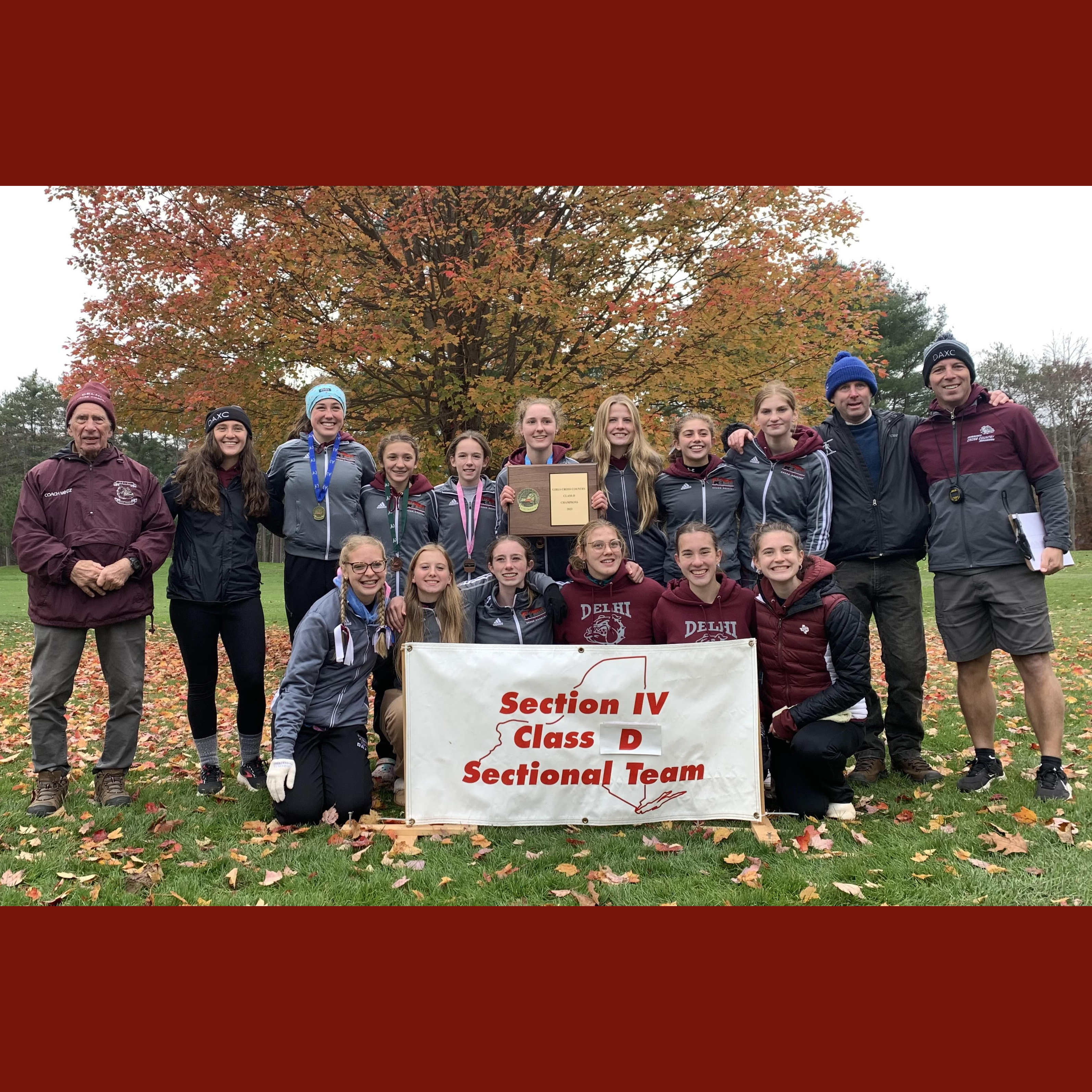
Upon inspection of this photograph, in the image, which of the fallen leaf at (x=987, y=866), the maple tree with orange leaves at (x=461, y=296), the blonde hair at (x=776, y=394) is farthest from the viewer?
the maple tree with orange leaves at (x=461, y=296)

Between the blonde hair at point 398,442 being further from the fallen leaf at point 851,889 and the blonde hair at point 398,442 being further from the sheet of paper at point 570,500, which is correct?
the fallen leaf at point 851,889

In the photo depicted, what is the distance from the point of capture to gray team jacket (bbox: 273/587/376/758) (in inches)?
191

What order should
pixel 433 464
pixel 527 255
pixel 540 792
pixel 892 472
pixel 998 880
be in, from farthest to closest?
pixel 433 464 → pixel 527 255 → pixel 892 472 → pixel 540 792 → pixel 998 880

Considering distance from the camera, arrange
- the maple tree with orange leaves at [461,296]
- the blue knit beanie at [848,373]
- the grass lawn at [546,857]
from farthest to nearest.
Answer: the maple tree with orange leaves at [461,296]
the blue knit beanie at [848,373]
the grass lawn at [546,857]

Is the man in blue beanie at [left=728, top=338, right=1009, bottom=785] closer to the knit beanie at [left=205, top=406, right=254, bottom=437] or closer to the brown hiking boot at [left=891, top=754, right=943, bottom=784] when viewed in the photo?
the brown hiking boot at [left=891, top=754, right=943, bottom=784]

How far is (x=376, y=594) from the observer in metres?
5.19

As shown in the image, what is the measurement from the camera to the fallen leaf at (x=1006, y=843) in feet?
13.7

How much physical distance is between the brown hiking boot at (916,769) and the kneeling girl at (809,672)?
91cm

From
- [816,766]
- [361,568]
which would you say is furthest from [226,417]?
[816,766]

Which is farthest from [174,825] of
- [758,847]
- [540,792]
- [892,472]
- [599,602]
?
[892,472]

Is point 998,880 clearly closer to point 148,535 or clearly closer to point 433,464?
point 148,535

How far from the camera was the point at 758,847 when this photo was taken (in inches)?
171

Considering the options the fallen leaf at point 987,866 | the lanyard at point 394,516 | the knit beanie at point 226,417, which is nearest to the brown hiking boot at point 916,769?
the fallen leaf at point 987,866

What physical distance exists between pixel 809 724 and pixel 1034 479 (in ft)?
7.02
